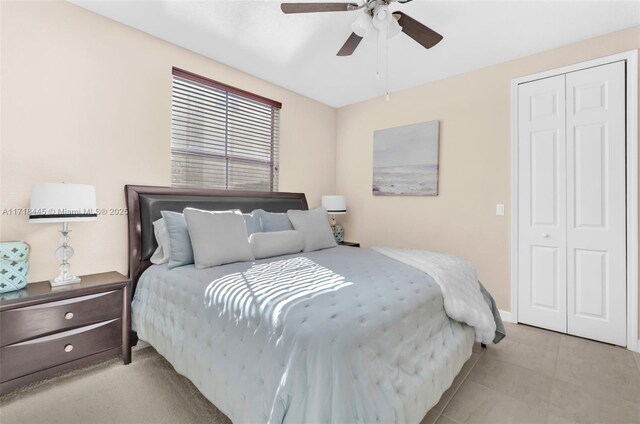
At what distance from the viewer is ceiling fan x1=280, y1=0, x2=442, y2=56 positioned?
194 centimetres

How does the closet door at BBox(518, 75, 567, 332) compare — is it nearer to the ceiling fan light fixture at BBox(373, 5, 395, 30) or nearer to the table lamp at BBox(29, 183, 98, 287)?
the ceiling fan light fixture at BBox(373, 5, 395, 30)

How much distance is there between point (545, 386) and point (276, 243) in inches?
88.7

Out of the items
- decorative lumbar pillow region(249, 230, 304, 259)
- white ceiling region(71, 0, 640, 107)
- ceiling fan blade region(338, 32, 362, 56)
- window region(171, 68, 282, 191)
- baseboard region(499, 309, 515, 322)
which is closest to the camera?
ceiling fan blade region(338, 32, 362, 56)

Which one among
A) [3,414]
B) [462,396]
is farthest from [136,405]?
[462,396]

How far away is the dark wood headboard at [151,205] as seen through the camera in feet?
8.44

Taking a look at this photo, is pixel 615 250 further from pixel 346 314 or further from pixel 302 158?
pixel 302 158

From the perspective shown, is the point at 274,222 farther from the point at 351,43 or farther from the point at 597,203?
the point at 597,203

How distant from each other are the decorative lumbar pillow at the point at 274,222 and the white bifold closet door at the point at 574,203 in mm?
2454

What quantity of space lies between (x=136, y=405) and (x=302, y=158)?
3.26 metres

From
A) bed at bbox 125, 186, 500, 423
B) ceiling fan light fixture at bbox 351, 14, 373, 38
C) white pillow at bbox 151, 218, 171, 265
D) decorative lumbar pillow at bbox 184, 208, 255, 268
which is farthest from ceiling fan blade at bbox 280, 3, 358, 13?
white pillow at bbox 151, 218, 171, 265

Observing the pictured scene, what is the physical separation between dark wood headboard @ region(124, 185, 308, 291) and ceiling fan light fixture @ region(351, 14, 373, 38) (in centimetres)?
201

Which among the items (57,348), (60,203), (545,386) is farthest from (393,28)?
(57,348)

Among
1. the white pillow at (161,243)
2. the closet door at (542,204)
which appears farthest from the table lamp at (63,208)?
the closet door at (542,204)

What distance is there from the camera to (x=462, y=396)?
1.91 meters
